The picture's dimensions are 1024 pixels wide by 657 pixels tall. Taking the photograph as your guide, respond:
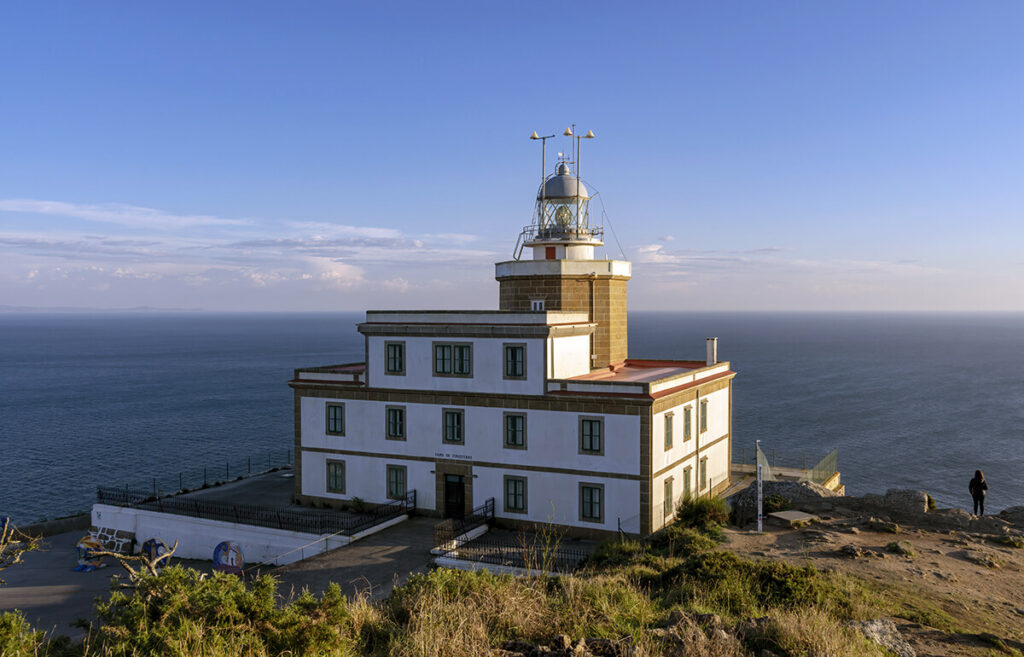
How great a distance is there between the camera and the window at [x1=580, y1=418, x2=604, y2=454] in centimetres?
2614

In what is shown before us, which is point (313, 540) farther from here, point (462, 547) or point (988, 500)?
point (988, 500)

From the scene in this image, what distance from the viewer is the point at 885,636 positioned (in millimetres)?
10945

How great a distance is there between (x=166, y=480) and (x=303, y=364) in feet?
314

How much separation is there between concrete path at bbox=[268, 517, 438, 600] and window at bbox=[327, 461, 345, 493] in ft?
13.5

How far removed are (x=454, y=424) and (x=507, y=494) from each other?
3289 mm

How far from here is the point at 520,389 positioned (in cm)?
2742

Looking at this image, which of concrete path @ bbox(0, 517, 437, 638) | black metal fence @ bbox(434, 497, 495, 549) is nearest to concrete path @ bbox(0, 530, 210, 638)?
concrete path @ bbox(0, 517, 437, 638)

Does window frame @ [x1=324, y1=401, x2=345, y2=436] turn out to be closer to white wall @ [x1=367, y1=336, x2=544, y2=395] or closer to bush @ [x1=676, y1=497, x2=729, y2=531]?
white wall @ [x1=367, y1=336, x2=544, y2=395]

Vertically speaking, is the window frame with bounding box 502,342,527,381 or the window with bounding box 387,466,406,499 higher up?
the window frame with bounding box 502,342,527,381

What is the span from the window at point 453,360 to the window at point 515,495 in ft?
14.0

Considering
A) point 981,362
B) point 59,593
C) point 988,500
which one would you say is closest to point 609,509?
point 59,593

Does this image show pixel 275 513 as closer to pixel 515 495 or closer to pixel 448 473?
pixel 448 473

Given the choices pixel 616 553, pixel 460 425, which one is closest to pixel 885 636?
pixel 616 553

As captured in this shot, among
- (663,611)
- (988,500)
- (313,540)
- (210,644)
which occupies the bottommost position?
(988,500)
